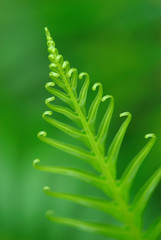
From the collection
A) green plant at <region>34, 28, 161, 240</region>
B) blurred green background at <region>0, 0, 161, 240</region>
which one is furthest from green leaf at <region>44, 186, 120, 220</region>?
blurred green background at <region>0, 0, 161, 240</region>

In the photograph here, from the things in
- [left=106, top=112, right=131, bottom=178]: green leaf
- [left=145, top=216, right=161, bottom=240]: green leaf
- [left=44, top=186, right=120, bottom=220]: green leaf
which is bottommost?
[left=145, top=216, right=161, bottom=240]: green leaf

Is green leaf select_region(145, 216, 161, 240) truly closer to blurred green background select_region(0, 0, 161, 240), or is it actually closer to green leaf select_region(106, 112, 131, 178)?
green leaf select_region(106, 112, 131, 178)

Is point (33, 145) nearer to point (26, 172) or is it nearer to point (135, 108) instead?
point (26, 172)

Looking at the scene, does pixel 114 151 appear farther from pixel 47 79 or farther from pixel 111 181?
pixel 47 79

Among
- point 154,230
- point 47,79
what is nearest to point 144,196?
point 154,230

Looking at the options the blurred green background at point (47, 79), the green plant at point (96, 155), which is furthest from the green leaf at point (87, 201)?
the blurred green background at point (47, 79)
